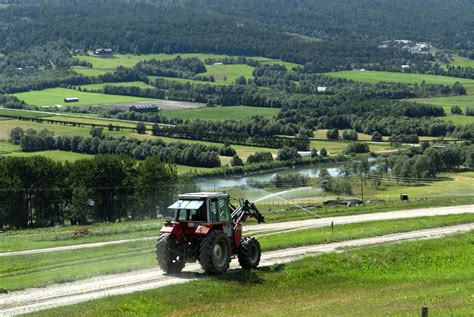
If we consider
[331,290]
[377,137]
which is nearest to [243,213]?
[331,290]

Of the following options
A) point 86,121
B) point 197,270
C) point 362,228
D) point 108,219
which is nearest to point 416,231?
point 362,228

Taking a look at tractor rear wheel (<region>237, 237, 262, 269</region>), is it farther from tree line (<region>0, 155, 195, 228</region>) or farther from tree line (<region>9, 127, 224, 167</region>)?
tree line (<region>9, 127, 224, 167</region>)

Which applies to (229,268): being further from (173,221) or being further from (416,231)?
(416,231)

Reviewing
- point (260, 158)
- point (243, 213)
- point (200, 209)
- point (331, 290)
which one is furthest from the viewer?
point (260, 158)

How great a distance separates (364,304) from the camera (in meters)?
35.3

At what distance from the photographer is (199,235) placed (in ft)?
131

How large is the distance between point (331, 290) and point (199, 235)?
19.7 feet

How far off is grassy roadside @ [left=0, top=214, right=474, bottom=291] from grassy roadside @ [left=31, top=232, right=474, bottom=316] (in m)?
5.86

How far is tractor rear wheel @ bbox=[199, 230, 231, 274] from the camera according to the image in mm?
39219

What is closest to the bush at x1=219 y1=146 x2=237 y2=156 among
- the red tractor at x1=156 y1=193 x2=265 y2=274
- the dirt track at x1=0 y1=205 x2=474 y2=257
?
the dirt track at x1=0 y1=205 x2=474 y2=257

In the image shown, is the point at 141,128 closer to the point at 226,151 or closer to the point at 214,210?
the point at 226,151

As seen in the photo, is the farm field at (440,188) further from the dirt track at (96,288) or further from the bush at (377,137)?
the dirt track at (96,288)

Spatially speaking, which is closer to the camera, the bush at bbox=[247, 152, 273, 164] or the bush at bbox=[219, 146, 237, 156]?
the bush at bbox=[247, 152, 273, 164]

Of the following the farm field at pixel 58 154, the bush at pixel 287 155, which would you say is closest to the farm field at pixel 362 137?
the bush at pixel 287 155
